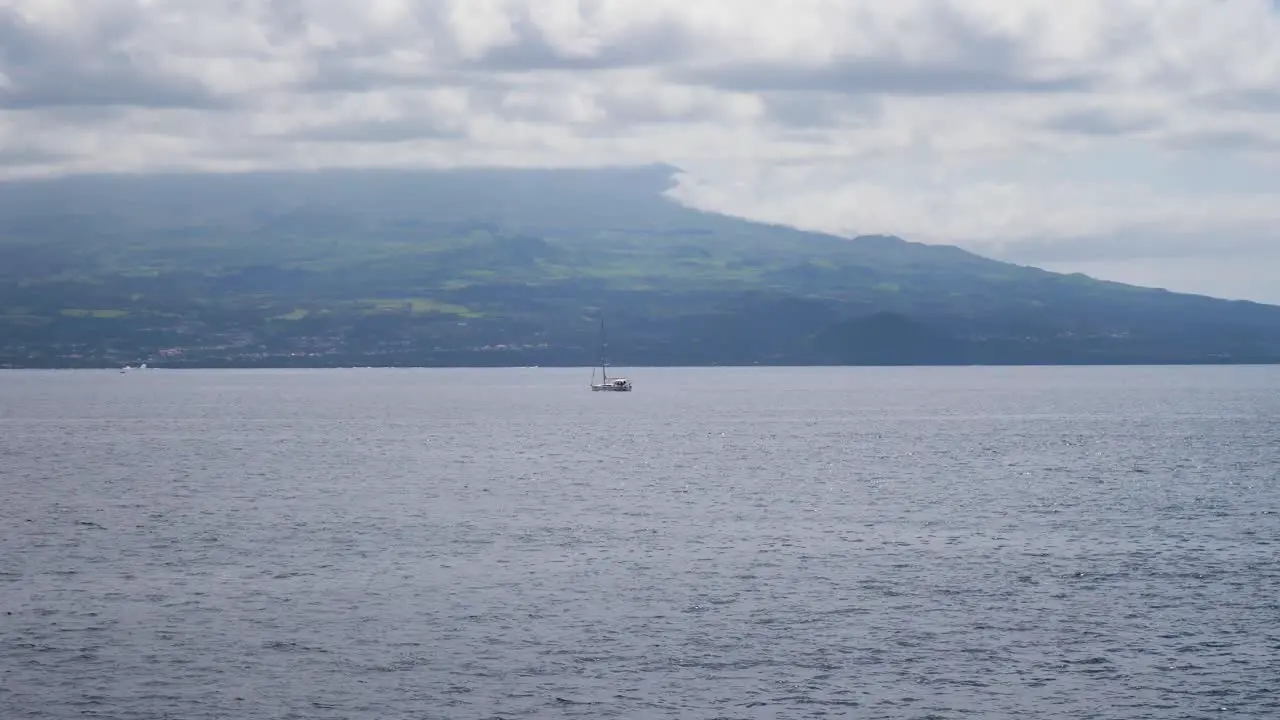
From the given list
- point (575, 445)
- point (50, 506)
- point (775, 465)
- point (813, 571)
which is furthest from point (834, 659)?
point (575, 445)

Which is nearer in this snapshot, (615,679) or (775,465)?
(615,679)

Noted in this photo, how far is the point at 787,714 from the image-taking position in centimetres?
4919

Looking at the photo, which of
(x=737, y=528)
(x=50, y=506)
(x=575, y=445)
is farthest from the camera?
(x=575, y=445)

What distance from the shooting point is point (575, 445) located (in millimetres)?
179750

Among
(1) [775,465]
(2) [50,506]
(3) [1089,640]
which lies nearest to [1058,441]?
(1) [775,465]

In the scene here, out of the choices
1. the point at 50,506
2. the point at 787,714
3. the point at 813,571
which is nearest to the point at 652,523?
the point at 813,571

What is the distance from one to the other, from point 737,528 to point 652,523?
5.41 m

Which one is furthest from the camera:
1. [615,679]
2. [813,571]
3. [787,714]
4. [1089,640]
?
[813,571]

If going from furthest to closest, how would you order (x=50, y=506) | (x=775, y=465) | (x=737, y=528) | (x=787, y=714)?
(x=775, y=465) < (x=50, y=506) < (x=737, y=528) < (x=787, y=714)

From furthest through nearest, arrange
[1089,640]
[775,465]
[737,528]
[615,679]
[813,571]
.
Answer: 1. [775,465]
2. [737,528]
3. [813,571]
4. [1089,640]
5. [615,679]

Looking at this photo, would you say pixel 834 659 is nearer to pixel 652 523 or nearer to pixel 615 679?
pixel 615 679

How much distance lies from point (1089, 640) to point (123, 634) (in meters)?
35.2

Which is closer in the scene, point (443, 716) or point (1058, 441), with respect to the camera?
point (443, 716)

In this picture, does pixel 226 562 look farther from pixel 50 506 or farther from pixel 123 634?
pixel 50 506
